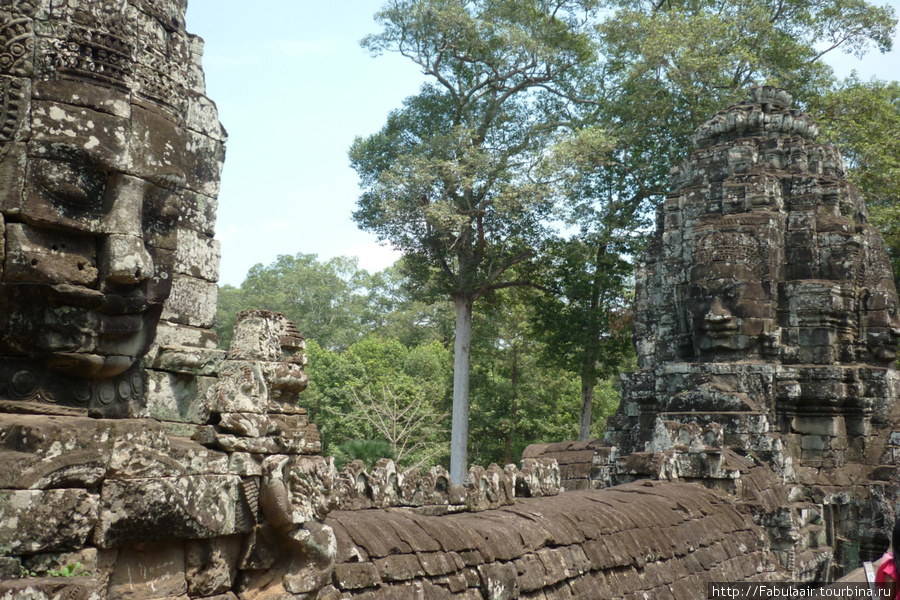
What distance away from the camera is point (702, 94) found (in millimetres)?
22141

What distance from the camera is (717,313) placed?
1225cm

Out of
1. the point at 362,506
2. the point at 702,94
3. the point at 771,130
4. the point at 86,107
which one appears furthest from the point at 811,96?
the point at 86,107

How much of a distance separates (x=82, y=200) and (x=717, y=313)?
33.9 ft

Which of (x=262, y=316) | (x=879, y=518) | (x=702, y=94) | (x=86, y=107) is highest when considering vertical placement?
(x=702, y=94)

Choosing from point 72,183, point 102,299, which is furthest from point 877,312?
point 72,183

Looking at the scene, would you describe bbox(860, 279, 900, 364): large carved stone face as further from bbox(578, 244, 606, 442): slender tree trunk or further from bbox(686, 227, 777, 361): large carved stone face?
bbox(578, 244, 606, 442): slender tree trunk

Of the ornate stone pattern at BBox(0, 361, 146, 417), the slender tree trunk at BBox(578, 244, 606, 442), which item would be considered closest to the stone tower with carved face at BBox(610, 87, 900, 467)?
the ornate stone pattern at BBox(0, 361, 146, 417)

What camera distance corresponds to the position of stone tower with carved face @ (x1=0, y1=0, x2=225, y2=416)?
3061 mm

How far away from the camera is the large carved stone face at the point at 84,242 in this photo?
3049 mm

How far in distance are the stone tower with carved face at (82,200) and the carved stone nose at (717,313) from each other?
9762 mm

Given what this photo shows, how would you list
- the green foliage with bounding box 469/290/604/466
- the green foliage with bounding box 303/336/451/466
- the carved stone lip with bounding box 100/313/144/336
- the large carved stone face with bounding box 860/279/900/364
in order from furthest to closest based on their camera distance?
the green foliage with bounding box 469/290/604/466 < the green foliage with bounding box 303/336/451/466 < the large carved stone face with bounding box 860/279/900/364 < the carved stone lip with bounding box 100/313/144/336

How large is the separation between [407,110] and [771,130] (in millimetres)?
14813

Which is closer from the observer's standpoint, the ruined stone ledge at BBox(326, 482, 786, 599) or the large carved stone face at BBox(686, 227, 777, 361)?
the ruined stone ledge at BBox(326, 482, 786, 599)

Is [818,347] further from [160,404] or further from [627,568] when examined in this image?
[160,404]
